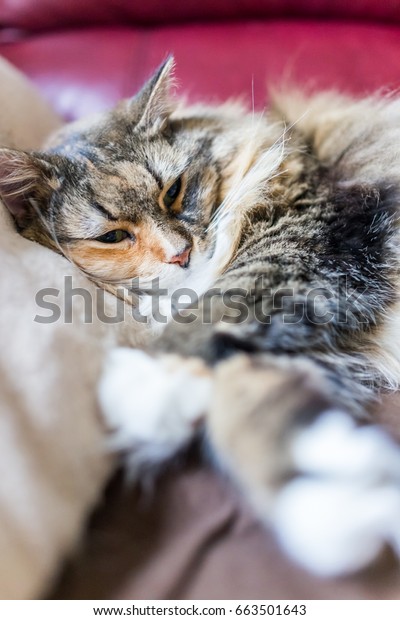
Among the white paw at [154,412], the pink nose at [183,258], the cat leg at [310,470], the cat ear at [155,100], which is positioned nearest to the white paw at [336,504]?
the cat leg at [310,470]

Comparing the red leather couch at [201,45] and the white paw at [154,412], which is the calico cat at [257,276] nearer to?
the white paw at [154,412]

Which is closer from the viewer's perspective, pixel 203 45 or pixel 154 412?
pixel 154 412

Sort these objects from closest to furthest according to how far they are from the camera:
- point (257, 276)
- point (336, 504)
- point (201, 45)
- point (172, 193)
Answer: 1. point (336, 504)
2. point (257, 276)
3. point (172, 193)
4. point (201, 45)

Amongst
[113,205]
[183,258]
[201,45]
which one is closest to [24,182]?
[113,205]

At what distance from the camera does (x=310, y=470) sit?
54cm

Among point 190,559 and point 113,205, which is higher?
point 113,205

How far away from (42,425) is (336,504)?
329 mm

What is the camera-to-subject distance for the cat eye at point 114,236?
0.85m

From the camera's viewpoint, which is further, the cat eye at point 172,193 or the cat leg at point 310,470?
the cat eye at point 172,193

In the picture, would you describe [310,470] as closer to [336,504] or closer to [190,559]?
[336,504]

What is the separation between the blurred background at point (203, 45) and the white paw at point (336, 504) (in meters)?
1.01
